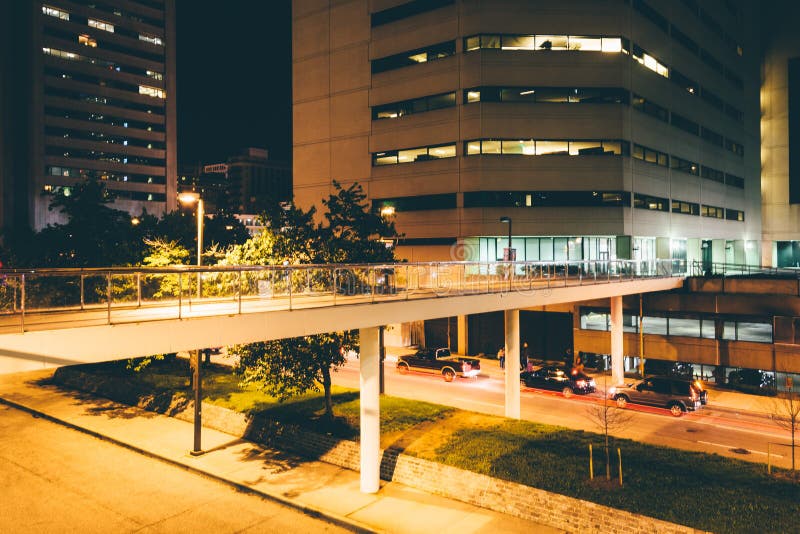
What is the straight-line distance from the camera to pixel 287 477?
17344mm

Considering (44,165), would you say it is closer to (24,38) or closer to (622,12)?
(24,38)

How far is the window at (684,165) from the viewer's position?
158 ft

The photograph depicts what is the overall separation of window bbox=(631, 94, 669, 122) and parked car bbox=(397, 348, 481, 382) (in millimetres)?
24010

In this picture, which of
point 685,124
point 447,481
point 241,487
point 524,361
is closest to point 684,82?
point 685,124

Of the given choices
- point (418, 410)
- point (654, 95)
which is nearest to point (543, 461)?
point (418, 410)

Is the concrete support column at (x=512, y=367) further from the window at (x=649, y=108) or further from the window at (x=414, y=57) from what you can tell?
the window at (x=649, y=108)

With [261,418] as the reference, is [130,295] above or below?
above

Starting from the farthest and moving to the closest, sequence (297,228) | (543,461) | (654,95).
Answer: (654,95), (297,228), (543,461)

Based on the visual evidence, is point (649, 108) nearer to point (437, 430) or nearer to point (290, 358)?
point (437, 430)

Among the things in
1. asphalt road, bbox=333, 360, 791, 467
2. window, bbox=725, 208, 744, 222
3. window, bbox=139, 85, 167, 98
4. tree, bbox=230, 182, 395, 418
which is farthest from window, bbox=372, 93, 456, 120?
window, bbox=139, 85, 167, 98

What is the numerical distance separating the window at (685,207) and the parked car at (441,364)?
26957 millimetres

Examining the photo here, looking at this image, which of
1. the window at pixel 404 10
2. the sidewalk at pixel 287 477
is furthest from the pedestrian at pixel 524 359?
the window at pixel 404 10

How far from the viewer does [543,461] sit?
16.2m

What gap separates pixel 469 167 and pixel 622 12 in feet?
51.9
